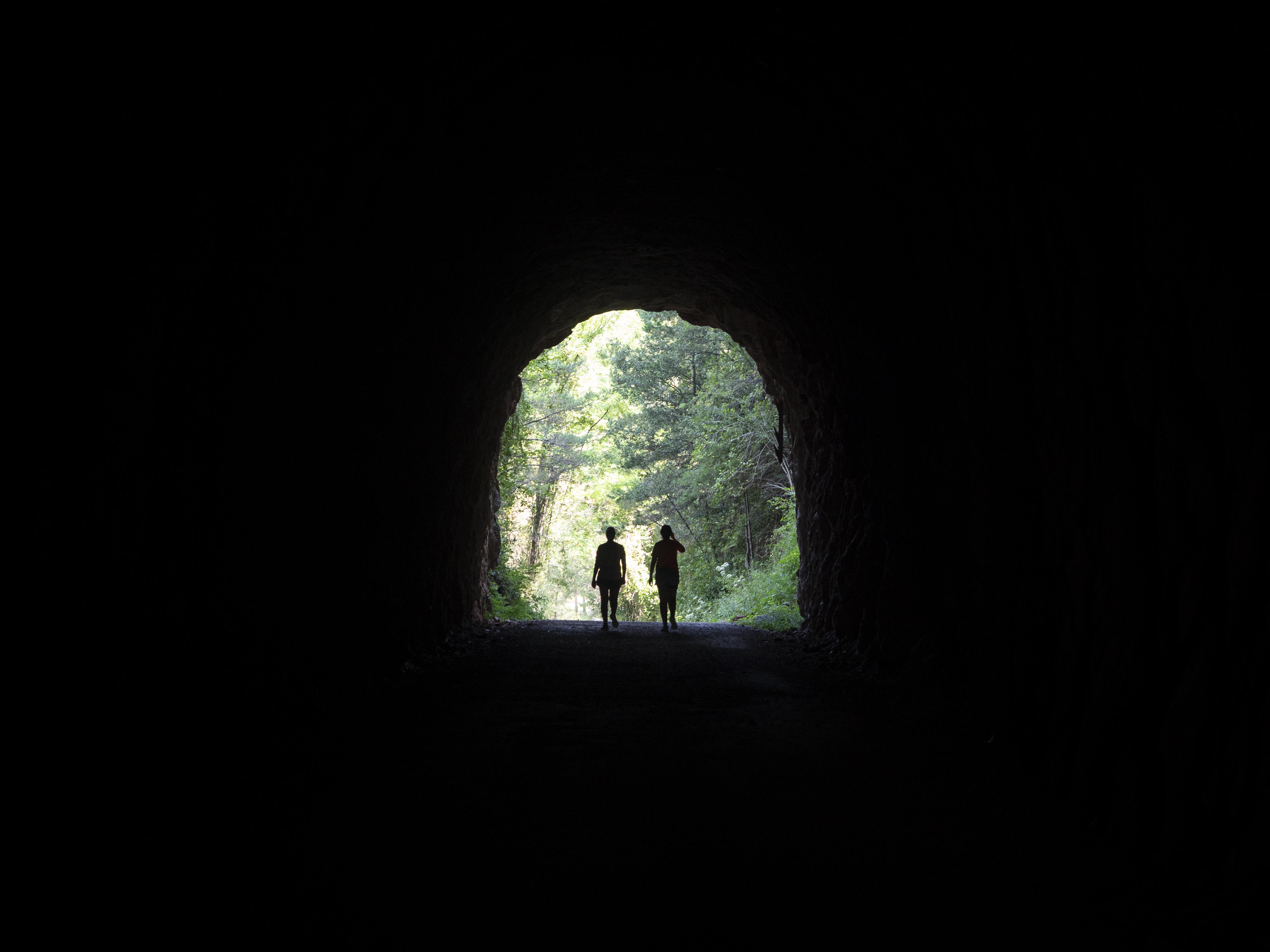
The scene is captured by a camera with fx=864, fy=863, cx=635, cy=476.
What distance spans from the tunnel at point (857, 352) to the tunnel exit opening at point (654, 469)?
23.2 ft

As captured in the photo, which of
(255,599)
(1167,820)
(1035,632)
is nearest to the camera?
(1167,820)

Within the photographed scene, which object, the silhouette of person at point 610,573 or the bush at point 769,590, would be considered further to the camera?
the bush at point 769,590

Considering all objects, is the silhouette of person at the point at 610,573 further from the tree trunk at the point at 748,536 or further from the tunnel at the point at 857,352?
the tree trunk at the point at 748,536

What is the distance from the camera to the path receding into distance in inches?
128

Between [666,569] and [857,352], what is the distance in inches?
233

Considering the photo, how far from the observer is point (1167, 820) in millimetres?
3311

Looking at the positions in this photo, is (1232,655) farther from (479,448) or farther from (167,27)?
(479,448)

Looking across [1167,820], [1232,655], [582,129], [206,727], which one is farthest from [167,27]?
[1167,820]

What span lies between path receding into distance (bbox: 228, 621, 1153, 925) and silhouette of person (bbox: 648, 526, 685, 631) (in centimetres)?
623

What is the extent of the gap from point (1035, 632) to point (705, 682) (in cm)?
338

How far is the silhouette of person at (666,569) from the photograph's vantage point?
44.2ft

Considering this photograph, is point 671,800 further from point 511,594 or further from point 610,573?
point 511,594

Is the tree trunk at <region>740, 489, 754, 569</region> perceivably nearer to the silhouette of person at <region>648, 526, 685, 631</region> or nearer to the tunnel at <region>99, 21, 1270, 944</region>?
the silhouette of person at <region>648, 526, 685, 631</region>

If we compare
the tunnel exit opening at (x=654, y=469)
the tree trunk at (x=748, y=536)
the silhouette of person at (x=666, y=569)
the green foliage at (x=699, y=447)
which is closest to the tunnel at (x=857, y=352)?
the silhouette of person at (x=666, y=569)
